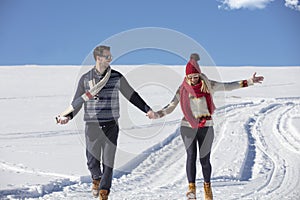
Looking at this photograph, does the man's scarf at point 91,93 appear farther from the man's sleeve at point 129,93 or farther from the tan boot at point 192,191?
the tan boot at point 192,191

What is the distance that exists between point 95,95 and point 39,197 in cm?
167

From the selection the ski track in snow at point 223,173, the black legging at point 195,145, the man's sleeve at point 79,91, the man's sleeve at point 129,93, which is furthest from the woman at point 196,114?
the man's sleeve at point 79,91

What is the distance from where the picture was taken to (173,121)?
12.3 m

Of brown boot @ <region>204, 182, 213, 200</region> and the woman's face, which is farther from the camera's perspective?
brown boot @ <region>204, 182, 213, 200</region>

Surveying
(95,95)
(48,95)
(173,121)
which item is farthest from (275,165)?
(48,95)

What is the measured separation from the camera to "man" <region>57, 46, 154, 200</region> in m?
4.55

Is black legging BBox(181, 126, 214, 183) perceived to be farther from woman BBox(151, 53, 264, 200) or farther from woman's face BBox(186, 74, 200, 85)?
woman's face BBox(186, 74, 200, 85)

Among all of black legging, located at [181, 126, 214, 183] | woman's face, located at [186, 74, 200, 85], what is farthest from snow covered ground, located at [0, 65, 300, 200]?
black legging, located at [181, 126, 214, 183]

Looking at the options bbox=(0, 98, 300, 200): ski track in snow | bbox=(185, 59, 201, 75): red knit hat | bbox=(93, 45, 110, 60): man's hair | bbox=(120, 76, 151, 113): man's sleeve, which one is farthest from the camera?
bbox=(0, 98, 300, 200): ski track in snow

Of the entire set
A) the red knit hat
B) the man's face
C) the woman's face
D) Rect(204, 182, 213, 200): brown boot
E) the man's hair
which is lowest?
Rect(204, 182, 213, 200): brown boot

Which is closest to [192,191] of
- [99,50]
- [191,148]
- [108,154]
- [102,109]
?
[191,148]

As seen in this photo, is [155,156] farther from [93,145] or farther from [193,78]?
[193,78]

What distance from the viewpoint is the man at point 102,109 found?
14.9ft

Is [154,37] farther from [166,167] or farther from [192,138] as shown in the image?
[166,167]
